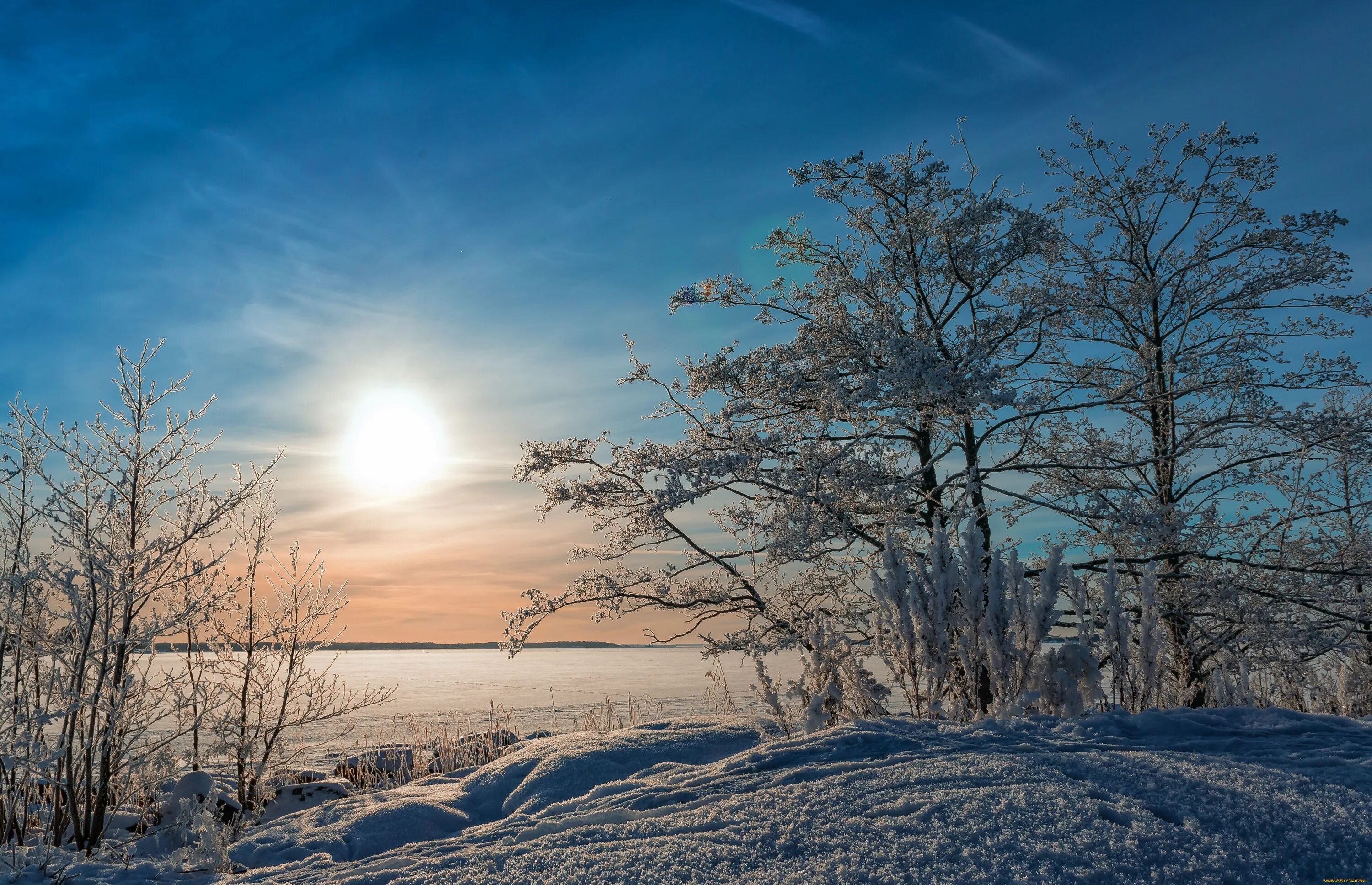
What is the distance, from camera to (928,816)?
3061 mm

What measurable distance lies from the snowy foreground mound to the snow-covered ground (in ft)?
0.04

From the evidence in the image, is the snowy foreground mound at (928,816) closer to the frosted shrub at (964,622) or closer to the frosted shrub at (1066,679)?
the frosted shrub at (1066,679)

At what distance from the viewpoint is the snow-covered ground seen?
267cm

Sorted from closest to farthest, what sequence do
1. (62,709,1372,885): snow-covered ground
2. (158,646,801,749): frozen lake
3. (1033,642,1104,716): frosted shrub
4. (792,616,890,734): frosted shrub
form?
(62,709,1372,885): snow-covered ground < (1033,642,1104,716): frosted shrub < (792,616,890,734): frosted shrub < (158,646,801,749): frozen lake

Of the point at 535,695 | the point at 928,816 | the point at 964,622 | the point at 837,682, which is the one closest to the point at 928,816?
the point at 928,816

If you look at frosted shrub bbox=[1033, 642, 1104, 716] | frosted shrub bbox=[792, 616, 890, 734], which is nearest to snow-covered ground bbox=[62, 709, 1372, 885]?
frosted shrub bbox=[1033, 642, 1104, 716]

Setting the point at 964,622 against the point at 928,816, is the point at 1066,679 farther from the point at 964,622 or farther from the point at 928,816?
the point at 928,816

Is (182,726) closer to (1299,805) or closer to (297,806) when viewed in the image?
(297,806)

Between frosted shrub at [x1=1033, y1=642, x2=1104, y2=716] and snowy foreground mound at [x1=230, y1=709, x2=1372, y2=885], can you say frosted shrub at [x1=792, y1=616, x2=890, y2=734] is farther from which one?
snowy foreground mound at [x1=230, y1=709, x2=1372, y2=885]

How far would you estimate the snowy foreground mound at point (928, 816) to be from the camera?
8.77ft

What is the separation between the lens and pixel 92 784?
5.10 metres

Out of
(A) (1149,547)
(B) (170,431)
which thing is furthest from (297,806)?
(A) (1149,547)

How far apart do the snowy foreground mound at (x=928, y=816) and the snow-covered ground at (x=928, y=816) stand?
0.01 metres

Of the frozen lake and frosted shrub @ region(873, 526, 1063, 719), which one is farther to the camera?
the frozen lake
